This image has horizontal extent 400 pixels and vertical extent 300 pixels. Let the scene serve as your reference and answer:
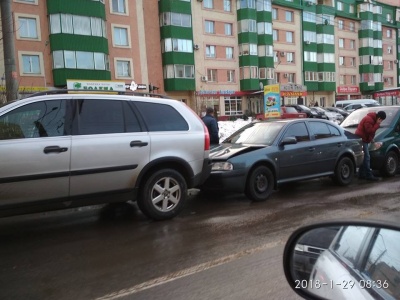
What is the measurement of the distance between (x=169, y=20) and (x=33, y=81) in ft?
50.0

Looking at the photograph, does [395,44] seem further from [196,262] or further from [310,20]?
[196,262]

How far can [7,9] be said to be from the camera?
27.9 feet

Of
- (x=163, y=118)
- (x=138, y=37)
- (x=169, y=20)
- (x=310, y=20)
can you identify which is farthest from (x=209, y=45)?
(x=163, y=118)

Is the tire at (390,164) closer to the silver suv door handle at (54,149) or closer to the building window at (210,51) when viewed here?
the silver suv door handle at (54,149)

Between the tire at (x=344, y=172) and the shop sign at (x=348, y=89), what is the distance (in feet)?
175

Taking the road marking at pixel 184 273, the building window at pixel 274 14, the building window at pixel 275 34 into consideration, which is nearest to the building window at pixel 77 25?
the building window at pixel 275 34

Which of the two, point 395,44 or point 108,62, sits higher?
point 395,44

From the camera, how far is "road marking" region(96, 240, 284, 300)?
11.5 ft

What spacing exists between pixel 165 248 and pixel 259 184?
2.99 metres

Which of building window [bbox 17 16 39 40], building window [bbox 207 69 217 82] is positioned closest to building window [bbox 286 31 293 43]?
building window [bbox 207 69 217 82]

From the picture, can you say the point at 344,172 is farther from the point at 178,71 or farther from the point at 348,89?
the point at 348,89

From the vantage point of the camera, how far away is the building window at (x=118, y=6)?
3703 cm

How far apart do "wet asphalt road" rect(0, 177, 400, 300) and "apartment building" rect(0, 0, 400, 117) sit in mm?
18535

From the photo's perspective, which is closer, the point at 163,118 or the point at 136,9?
the point at 163,118
